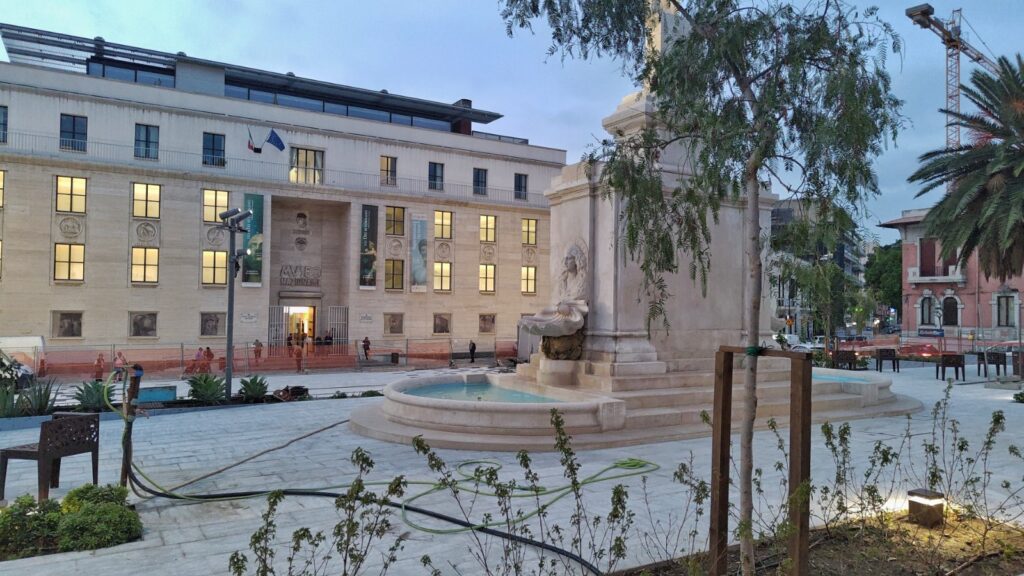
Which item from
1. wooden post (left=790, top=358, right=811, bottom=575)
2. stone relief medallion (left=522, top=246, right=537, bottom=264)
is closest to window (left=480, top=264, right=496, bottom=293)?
stone relief medallion (left=522, top=246, right=537, bottom=264)

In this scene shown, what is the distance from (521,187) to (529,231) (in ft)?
9.68

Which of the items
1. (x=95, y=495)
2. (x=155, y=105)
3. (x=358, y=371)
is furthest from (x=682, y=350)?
(x=155, y=105)

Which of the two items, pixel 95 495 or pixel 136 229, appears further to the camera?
pixel 136 229

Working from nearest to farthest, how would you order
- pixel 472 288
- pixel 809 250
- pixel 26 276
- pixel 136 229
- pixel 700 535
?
1. pixel 809 250
2. pixel 700 535
3. pixel 26 276
4. pixel 136 229
5. pixel 472 288

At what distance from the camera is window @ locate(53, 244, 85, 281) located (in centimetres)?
2941

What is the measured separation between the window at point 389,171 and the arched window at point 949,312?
45.0 m

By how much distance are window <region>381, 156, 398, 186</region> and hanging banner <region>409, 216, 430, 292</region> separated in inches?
102

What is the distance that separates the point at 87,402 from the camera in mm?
12906

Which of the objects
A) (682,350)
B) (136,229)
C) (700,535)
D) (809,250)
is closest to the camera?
(809,250)

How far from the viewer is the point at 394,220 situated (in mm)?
36750

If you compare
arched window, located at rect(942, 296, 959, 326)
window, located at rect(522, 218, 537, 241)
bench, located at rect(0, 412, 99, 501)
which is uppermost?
window, located at rect(522, 218, 537, 241)

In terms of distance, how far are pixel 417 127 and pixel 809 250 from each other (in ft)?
121

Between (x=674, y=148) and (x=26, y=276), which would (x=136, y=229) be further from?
(x=674, y=148)

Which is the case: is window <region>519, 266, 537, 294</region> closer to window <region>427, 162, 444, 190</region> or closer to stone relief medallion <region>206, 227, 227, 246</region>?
window <region>427, 162, 444, 190</region>
